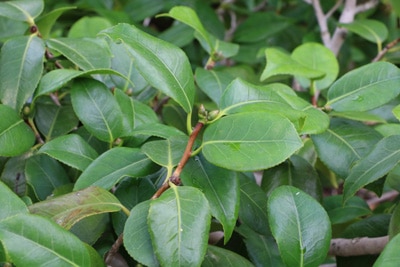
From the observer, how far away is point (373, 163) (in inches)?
32.8

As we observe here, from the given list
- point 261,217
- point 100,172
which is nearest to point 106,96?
point 100,172

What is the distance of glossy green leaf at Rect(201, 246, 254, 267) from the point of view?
780mm

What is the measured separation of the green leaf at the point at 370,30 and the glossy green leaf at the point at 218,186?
0.82 metres

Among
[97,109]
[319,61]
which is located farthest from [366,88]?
[97,109]

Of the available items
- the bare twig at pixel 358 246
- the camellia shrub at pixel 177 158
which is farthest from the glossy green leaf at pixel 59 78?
the bare twig at pixel 358 246

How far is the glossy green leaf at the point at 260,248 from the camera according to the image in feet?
3.02

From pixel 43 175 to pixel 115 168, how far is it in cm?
17

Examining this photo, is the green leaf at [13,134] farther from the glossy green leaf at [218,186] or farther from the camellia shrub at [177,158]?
the glossy green leaf at [218,186]

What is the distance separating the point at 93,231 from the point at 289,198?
0.89 ft

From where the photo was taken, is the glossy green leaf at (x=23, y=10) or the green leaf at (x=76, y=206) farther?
the glossy green leaf at (x=23, y=10)

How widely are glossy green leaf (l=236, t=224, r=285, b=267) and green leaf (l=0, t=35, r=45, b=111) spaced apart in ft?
1.34

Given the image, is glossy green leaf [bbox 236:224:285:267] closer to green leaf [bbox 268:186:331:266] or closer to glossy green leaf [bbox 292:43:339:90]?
green leaf [bbox 268:186:331:266]

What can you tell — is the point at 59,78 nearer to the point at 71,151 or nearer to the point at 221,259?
the point at 71,151

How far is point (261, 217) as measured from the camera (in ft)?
2.88
